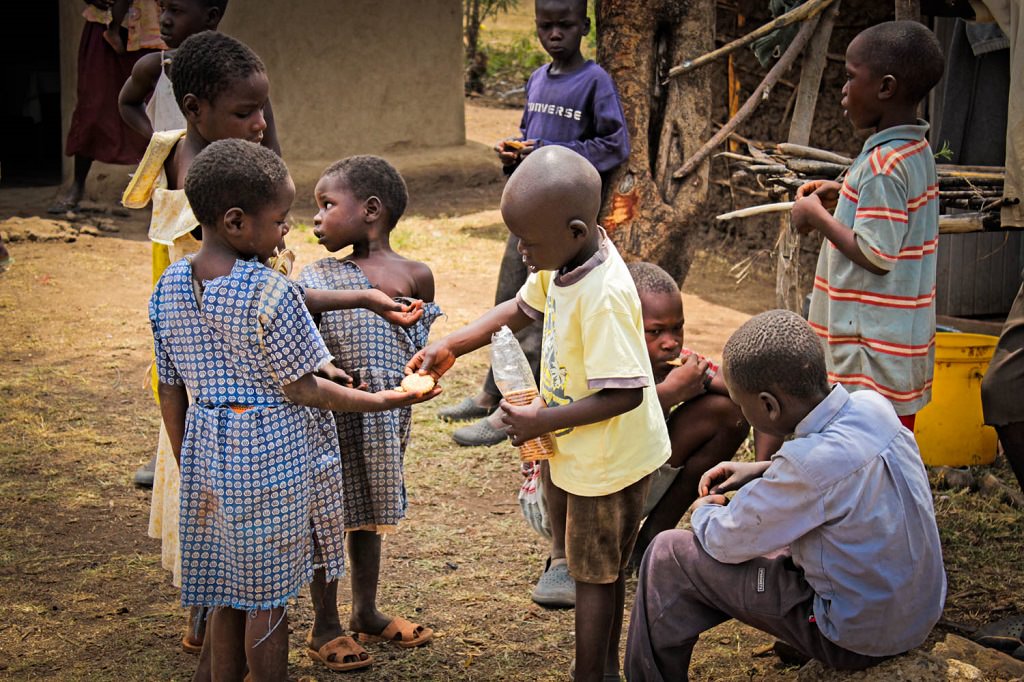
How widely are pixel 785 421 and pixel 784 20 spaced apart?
102 inches

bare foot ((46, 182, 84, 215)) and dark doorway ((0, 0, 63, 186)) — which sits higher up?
dark doorway ((0, 0, 63, 186))

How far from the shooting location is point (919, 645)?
2.51 m

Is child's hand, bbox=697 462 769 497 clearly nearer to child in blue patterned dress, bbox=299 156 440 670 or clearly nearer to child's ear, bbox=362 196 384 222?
child in blue patterned dress, bbox=299 156 440 670

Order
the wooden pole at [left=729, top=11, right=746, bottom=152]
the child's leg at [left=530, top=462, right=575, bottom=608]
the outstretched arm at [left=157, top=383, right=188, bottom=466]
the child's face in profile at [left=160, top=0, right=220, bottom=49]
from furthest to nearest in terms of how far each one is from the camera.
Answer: the wooden pole at [left=729, top=11, right=746, bottom=152] < the child's face in profile at [left=160, top=0, right=220, bottom=49] < the child's leg at [left=530, top=462, right=575, bottom=608] < the outstretched arm at [left=157, top=383, right=188, bottom=466]

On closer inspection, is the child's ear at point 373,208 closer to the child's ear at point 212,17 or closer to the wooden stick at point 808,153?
A: the child's ear at point 212,17

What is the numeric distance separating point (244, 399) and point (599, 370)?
822mm

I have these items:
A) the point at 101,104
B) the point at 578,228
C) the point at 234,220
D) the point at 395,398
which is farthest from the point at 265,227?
the point at 101,104

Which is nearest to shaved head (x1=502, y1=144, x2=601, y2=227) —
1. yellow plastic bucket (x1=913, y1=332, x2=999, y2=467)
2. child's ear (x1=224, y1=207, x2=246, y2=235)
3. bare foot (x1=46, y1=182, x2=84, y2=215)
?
child's ear (x1=224, y1=207, x2=246, y2=235)

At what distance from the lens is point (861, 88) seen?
3182 millimetres

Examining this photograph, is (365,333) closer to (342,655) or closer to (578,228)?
(578,228)

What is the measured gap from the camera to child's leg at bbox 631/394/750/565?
3438 millimetres

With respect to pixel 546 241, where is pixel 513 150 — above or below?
above

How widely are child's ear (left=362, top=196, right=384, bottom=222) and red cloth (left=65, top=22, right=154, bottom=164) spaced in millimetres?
5792

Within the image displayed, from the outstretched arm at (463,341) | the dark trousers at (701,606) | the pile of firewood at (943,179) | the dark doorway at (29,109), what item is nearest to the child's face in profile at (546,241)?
the outstretched arm at (463,341)
